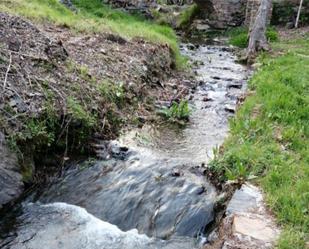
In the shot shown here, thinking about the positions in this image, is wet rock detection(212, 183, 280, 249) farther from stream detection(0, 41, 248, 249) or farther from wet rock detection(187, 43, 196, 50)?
wet rock detection(187, 43, 196, 50)

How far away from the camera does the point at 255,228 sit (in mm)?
3764

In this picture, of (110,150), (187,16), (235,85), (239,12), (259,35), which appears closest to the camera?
(110,150)

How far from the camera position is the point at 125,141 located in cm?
599

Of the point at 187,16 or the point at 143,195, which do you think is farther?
the point at 187,16

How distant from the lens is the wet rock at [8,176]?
15.1 ft

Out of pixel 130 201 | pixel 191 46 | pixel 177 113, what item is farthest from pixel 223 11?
pixel 130 201

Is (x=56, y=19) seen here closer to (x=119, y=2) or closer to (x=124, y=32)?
(x=124, y=32)

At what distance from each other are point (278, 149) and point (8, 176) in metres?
2.99

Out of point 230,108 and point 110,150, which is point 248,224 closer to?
point 110,150

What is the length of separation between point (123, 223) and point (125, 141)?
1.62m

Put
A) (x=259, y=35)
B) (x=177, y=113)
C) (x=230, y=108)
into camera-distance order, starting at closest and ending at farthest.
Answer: (x=177, y=113), (x=230, y=108), (x=259, y=35)

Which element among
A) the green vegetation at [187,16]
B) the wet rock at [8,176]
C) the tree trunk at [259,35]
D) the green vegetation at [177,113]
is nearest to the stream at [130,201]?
the wet rock at [8,176]

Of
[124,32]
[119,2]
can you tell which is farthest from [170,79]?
[119,2]

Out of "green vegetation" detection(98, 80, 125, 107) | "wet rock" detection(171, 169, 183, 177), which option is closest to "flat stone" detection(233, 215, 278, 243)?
"wet rock" detection(171, 169, 183, 177)
